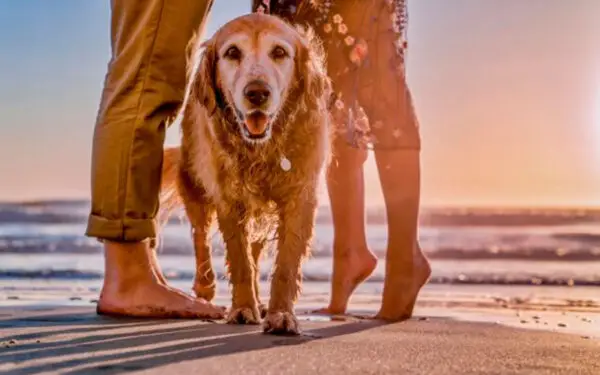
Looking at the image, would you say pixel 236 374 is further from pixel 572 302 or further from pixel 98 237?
pixel 572 302

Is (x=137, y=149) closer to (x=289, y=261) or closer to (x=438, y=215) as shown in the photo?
(x=289, y=261)

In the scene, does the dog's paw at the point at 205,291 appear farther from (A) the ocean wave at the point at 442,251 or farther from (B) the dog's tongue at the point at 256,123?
(A) the ocean wave at the point at 442,251

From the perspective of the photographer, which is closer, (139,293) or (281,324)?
(281,324)

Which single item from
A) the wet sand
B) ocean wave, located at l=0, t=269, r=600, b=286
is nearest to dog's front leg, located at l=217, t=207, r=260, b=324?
the wet sand

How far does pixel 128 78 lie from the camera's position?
3682 mm

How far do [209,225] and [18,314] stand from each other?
0.88 metres

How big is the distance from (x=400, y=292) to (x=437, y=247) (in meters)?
7.63

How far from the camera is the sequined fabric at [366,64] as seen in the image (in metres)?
4.01

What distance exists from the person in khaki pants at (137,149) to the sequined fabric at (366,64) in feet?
2.03

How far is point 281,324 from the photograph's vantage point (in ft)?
10.1

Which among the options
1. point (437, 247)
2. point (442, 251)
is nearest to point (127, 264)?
point (442, 251)

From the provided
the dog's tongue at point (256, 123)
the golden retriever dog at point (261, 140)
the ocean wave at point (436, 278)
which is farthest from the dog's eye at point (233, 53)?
the ocean wave at point (436, 278)

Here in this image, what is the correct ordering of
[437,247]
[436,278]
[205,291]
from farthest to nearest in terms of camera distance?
[437,247]
[436,278]
[205,291]

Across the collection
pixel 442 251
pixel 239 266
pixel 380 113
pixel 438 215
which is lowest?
pixel 442 251
